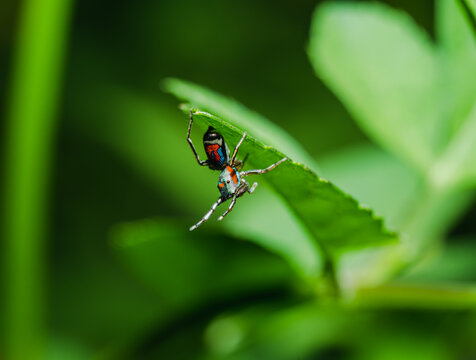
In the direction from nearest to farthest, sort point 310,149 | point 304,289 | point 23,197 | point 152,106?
point 304,289
point 23,197
point 310,149
point 152,106

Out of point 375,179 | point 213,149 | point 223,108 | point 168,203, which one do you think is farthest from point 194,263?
point 168,203

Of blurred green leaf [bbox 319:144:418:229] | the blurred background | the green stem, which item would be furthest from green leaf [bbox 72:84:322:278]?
the green stem

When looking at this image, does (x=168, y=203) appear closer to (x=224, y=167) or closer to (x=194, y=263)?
(x=224, y=167)

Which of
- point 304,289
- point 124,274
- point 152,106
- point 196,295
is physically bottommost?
point 304,289

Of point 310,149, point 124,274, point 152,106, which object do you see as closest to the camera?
point 124,274

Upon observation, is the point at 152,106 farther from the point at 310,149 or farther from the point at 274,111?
the point at 310,149

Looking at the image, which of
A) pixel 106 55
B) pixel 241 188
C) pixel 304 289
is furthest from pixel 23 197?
pixel 106 55

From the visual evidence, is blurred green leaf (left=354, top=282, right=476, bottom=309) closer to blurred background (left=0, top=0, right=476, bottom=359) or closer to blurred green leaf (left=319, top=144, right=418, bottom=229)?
blurred background (left=0, top=0, right=476, bottom=359)
